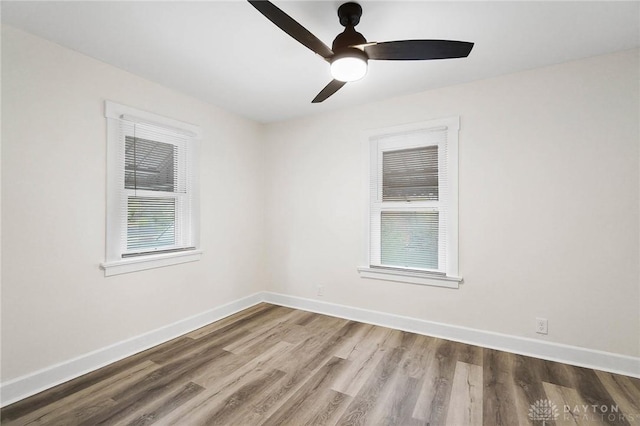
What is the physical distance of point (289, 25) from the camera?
1531 millimetres

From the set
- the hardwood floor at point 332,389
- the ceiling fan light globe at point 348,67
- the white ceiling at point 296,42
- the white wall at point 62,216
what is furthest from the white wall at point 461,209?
the ceiling fan light globe at point 348,67

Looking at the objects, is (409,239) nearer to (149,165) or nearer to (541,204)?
(541,204)

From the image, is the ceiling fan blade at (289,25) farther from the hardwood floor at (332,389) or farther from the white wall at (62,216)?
the hardwood floor at (332,389)

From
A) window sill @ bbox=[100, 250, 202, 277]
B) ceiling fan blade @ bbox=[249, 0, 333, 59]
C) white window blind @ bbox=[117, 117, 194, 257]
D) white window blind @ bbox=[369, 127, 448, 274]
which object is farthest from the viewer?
white window blind @ bbox=[369, 127, 448, 274]

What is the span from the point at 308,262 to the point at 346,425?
223 centimetres

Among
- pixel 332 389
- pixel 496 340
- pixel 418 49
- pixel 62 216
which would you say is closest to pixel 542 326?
pixel 496 340

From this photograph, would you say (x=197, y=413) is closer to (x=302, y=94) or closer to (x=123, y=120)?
(x=123, y=120)

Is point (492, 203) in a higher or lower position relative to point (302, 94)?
lower

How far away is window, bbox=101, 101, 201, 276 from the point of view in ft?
8.50

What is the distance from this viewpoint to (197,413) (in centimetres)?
189

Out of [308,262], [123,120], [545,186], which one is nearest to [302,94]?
[123,120]

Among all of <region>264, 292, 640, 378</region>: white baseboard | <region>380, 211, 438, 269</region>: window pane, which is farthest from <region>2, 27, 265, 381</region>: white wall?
<region>380, 211, 438, 269</region>: window pane

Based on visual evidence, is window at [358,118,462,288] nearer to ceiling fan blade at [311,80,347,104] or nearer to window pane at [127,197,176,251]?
ceiling fan blade at [311,80,347,104]

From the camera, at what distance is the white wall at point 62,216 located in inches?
80.0
